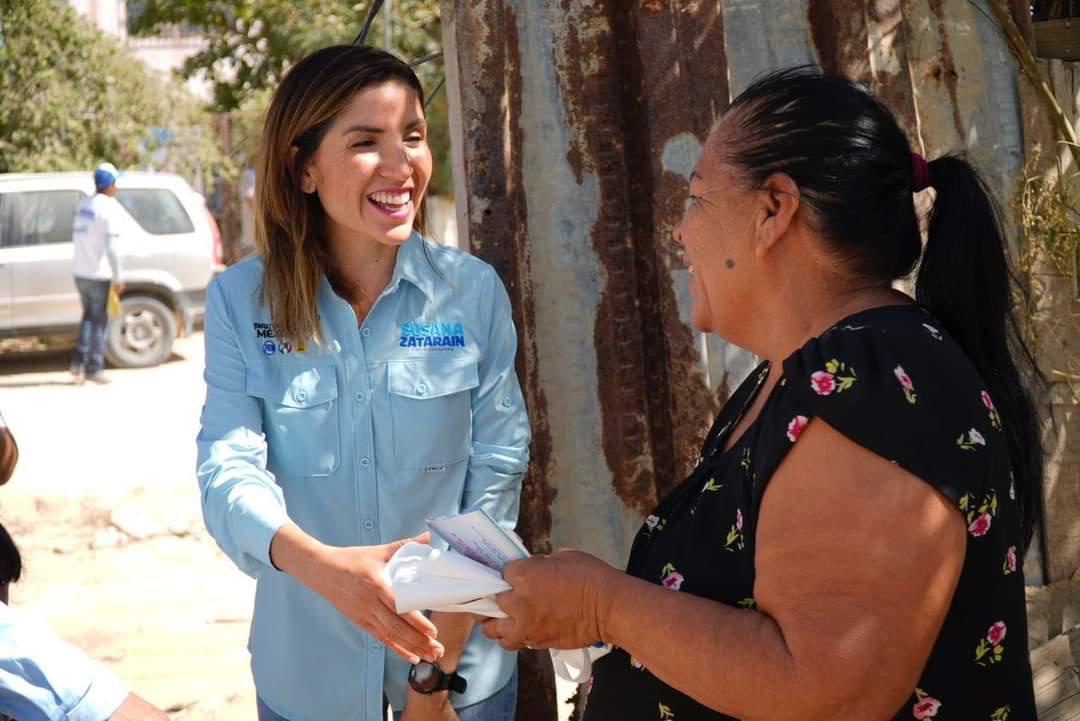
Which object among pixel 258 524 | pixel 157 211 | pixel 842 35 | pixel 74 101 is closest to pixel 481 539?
pixel 258 524

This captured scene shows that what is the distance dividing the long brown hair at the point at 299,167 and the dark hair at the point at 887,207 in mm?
1045

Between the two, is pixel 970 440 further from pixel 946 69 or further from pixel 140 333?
pixel 140 333

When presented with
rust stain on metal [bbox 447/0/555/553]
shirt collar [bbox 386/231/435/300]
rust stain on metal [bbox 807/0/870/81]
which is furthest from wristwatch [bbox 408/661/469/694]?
rust stain on metal [bbox 807/0/870/81]

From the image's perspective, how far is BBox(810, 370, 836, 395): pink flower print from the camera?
5.77 feet

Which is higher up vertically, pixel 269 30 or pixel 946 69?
pixel 269 30

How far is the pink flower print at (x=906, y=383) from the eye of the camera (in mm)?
1744

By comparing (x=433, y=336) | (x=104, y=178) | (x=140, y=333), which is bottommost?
(x=140, y=333)

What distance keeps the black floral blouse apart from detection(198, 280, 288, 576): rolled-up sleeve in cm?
95

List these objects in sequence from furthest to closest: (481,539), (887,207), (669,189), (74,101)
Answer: (74,101)
(669,189)
(481,539)
(887,207)

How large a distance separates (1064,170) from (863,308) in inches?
92.2

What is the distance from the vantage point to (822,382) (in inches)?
69.6

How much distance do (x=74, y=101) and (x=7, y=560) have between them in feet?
59.5

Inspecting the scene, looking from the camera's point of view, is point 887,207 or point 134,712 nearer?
point 887,207

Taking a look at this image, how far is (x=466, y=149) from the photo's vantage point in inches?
133
